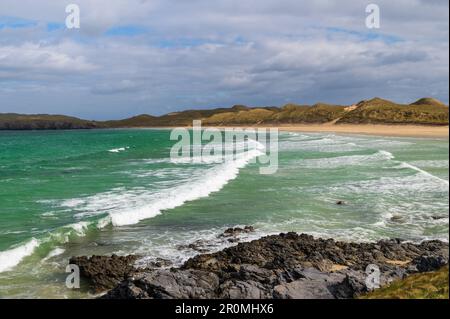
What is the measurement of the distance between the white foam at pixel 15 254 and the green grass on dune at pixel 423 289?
34.9ft

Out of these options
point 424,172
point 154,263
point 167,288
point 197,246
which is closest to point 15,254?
point 154,263

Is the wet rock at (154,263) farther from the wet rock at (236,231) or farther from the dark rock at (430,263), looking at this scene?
the dark rock at (430,263)

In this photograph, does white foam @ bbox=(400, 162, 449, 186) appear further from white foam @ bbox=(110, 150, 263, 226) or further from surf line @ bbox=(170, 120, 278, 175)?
white foam @ bbox=(110, 150, 263, 226)

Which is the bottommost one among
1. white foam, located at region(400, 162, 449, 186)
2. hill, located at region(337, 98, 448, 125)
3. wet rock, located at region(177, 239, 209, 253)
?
wet rock, located at region(177, 239, 209, 253)

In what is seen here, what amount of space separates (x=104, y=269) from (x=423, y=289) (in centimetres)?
831

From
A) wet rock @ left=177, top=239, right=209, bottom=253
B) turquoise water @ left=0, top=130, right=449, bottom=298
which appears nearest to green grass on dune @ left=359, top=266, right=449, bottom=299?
turquoise water @ left=0, top=130, right=449, bottom=298

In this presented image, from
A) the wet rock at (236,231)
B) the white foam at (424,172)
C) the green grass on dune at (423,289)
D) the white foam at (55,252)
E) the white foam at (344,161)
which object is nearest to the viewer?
the green grass on dune at (423,289)

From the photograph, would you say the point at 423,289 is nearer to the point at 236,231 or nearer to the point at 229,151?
the point at 236,231

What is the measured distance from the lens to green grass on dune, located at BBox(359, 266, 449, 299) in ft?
24.2

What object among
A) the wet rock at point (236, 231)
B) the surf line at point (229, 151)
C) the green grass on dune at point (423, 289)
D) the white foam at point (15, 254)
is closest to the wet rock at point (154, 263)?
the wet rock at point (236, 231)

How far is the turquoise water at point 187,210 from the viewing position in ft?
50.3

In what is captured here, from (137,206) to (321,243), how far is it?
9.34 meters

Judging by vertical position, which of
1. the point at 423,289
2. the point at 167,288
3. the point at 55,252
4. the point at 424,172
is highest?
the point at 423,289

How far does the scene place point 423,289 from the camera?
7633 mm
